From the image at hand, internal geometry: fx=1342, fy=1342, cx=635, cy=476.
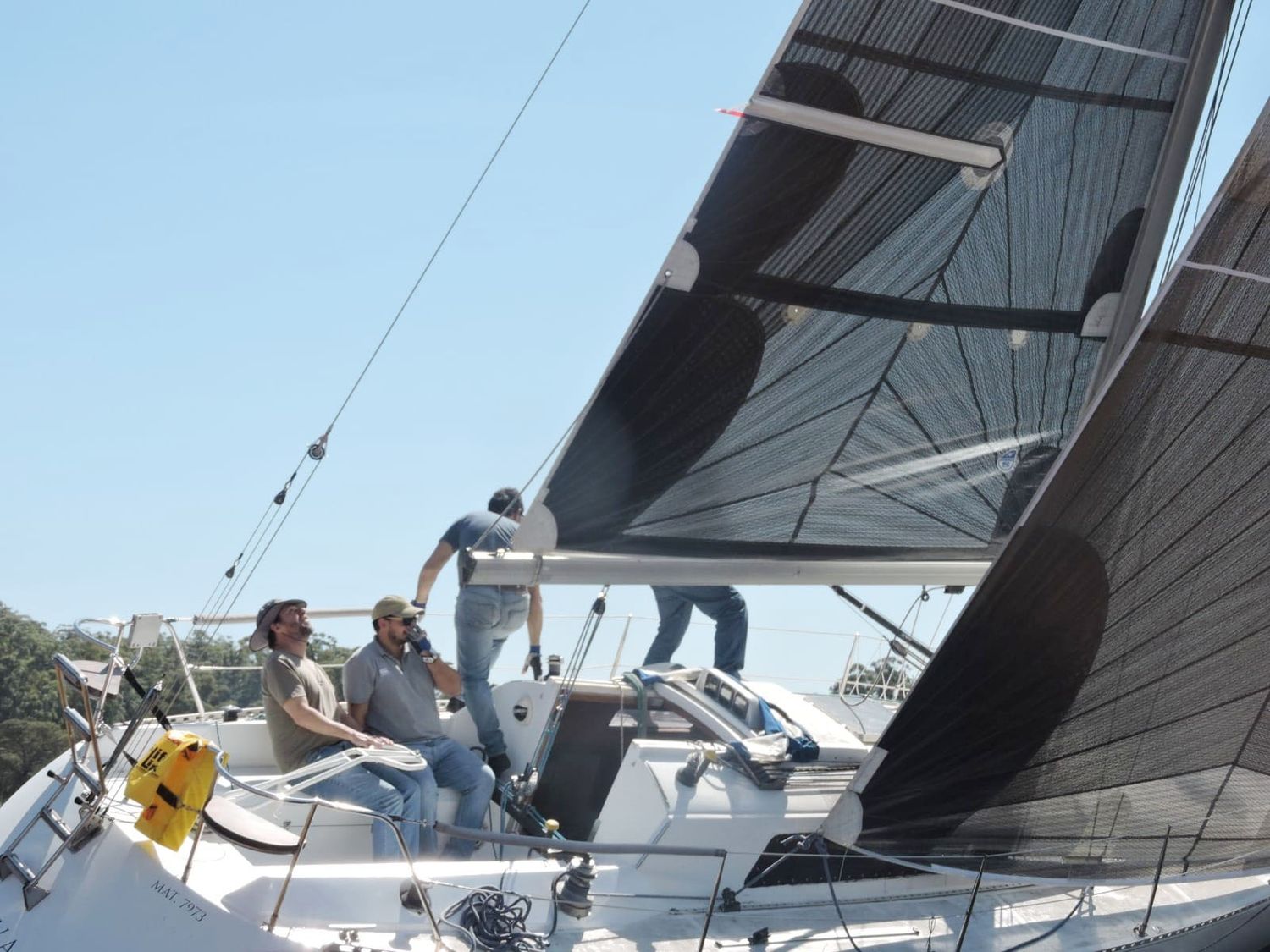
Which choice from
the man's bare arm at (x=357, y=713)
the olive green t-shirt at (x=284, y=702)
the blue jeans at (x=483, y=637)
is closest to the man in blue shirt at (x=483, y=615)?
the blue jeans at (x=483, y=637)

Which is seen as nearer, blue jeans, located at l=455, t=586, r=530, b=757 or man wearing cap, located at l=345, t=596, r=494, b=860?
man wearing cap, located at l=345, t=596, r=494, b=860

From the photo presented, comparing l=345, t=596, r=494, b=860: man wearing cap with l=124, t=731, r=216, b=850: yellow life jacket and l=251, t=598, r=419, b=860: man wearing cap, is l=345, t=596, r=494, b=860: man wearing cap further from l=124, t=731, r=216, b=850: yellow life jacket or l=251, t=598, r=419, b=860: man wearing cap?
l=124, t=731, r=216, b=850: yellow life jacket

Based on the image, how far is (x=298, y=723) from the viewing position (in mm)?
4812

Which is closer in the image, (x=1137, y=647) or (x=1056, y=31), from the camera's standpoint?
(x=1137, y=647)

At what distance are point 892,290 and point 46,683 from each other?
39.5ft

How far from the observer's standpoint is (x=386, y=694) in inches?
203

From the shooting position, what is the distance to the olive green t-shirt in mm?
4879

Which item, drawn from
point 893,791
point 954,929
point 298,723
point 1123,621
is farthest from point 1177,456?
point 298,723

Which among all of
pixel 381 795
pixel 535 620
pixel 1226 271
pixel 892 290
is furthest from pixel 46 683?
pixel 1226 271

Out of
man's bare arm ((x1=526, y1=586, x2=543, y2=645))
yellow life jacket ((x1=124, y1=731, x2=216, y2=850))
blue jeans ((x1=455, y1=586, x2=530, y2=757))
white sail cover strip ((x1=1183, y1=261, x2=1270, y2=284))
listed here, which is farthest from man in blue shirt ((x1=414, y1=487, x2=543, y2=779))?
white sail cover strip ((x1=1183, y1=261, x2=1270, y2=284))

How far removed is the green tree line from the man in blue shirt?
2961 millimetres

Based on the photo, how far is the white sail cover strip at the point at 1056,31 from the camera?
4.82m

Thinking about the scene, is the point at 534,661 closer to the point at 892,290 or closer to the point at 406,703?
the point at 406,703

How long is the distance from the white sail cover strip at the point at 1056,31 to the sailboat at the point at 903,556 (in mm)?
19
